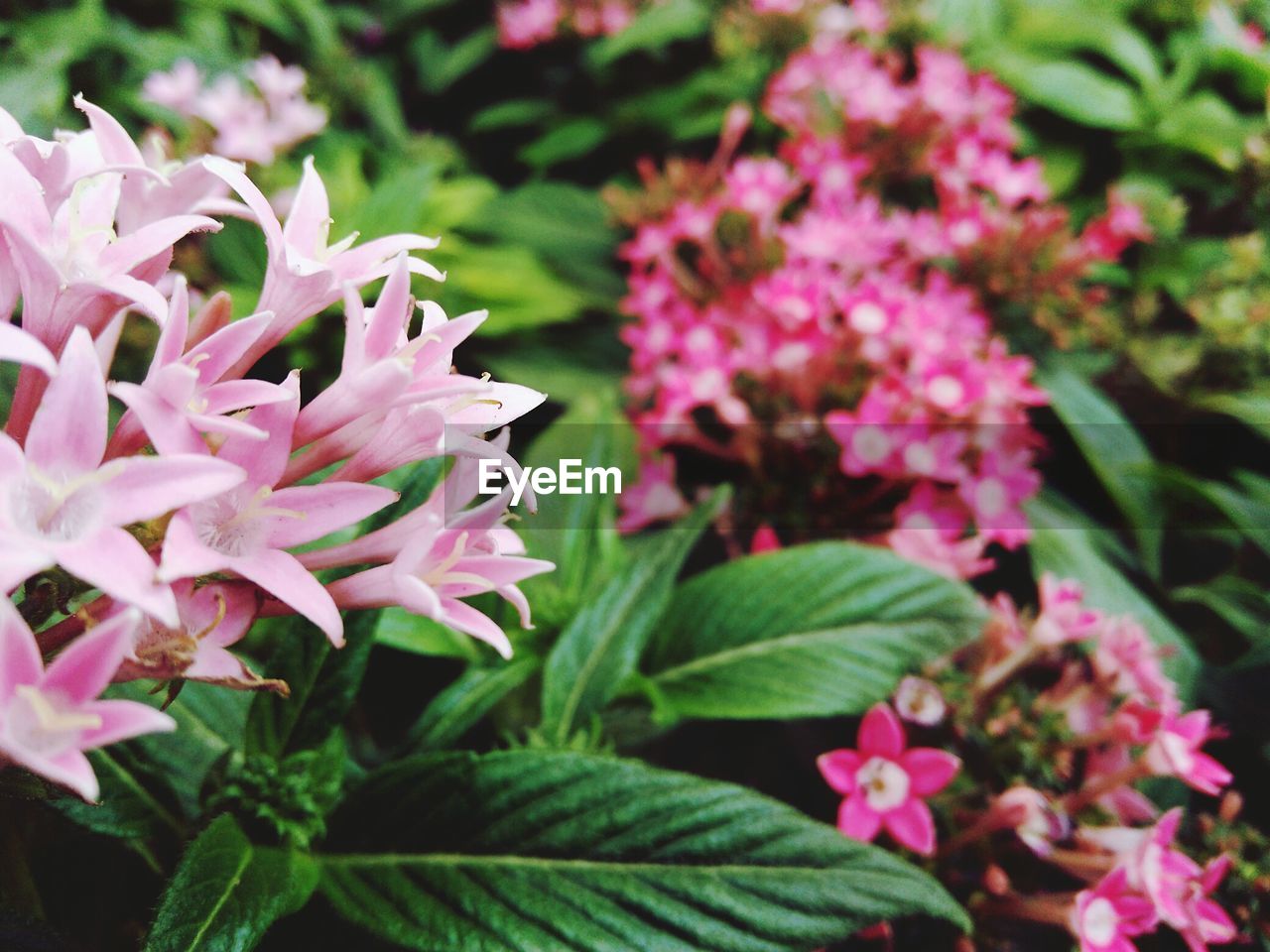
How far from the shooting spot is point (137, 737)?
0.50 meters

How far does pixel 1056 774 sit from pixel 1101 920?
12 cm

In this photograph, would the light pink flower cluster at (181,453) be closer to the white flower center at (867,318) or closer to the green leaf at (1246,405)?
the white flower center at (867,318)

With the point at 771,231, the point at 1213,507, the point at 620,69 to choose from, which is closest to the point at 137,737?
the point at 771,231

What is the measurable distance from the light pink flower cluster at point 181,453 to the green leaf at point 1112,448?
832mm

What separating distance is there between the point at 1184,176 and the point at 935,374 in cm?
82

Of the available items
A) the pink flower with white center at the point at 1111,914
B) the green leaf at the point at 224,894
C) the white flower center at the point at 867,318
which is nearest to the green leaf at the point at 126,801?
the green leaf at the point at 224,894

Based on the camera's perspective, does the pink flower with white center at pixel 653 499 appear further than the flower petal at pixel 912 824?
Yes

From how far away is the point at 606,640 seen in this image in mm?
613

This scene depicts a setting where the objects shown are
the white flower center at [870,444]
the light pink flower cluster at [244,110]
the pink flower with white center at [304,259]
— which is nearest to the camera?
the pink flower with white center at [304,259]

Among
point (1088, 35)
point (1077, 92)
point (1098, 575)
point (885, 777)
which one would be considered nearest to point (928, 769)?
point (885, 777)

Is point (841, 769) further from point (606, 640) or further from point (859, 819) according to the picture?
point (606, 640)

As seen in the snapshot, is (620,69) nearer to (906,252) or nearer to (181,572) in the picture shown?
(906,252)

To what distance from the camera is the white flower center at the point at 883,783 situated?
56cm

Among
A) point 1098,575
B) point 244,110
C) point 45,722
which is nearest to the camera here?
point 45,722
